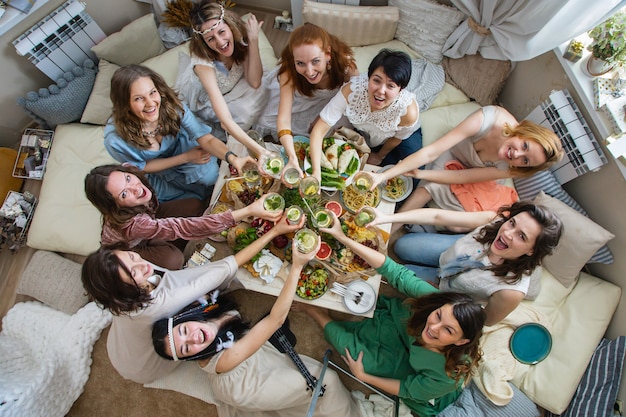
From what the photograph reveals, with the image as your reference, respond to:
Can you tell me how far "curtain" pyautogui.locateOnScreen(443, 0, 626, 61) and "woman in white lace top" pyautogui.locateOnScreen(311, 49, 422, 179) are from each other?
953mm

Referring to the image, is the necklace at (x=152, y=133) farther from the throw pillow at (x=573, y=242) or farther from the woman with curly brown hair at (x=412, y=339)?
the throw pillow at (x=573, y=242)

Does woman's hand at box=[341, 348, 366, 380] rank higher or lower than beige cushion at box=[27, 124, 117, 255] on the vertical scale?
lower

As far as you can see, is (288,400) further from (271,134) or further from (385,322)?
(271,134)

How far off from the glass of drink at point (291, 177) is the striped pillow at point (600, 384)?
7.11 feet

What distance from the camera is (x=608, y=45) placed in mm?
2209

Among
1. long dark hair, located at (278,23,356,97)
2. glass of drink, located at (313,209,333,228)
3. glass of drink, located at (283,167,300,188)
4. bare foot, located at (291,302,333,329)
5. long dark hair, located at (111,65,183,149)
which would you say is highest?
long dark hair, located at (278,23,356,97)

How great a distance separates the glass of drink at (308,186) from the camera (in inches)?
79.7

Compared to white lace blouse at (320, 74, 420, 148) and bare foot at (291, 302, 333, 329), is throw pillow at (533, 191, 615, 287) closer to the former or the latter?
white lace blouse at (320, 74, 420, 148)

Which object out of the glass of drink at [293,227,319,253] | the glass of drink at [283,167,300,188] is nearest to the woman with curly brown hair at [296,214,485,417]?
the glass of drink at [293,227,319,253]

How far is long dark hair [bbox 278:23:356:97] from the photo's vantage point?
2035mm

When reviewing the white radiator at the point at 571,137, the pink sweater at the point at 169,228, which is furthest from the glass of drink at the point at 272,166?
the white radiator at the point at 571,137

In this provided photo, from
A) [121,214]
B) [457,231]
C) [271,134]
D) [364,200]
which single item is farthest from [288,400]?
[271,134]

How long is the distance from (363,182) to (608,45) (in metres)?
1.75

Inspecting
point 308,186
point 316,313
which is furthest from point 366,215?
point 316,313
